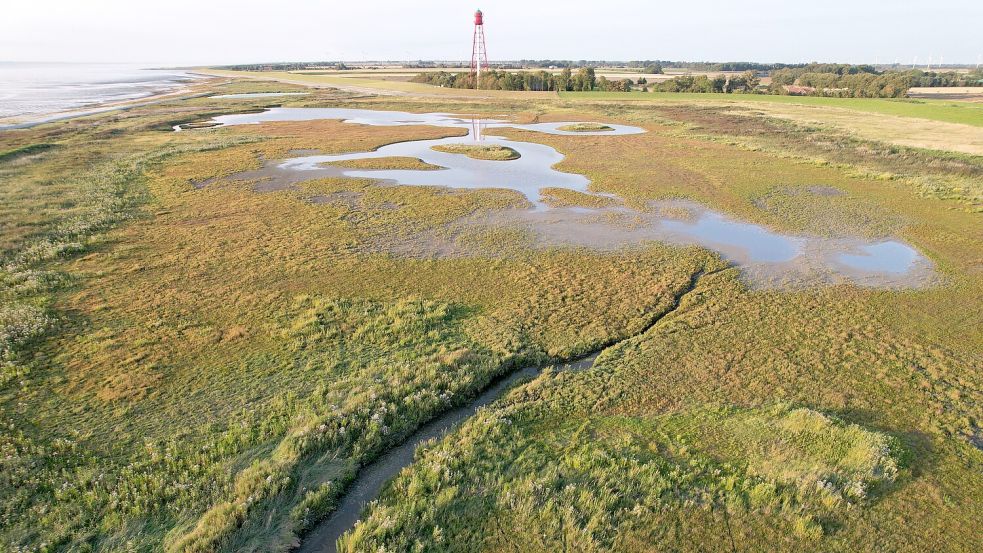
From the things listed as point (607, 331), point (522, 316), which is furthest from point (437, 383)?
point (607, 331)

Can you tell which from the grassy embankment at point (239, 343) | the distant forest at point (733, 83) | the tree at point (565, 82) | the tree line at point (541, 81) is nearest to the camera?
the grassy embankment at point (239, 343)

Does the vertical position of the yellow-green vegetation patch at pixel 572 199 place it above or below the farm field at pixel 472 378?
above

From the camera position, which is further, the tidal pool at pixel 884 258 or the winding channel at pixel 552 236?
the tidal pool at pixel 884 258

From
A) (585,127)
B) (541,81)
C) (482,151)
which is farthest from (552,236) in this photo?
(541,81)

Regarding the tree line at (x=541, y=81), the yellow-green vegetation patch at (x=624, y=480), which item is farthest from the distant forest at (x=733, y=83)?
the yellow-green vegetation patch at (x=624, y=480)

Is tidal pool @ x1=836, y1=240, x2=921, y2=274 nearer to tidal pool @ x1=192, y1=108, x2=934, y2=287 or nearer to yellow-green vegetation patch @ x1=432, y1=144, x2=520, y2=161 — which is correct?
tidal pool @ x1=192, y1=108, x2=934, y2=287

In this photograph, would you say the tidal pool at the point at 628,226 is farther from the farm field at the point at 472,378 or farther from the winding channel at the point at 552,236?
the farm field at the point at 472,378
